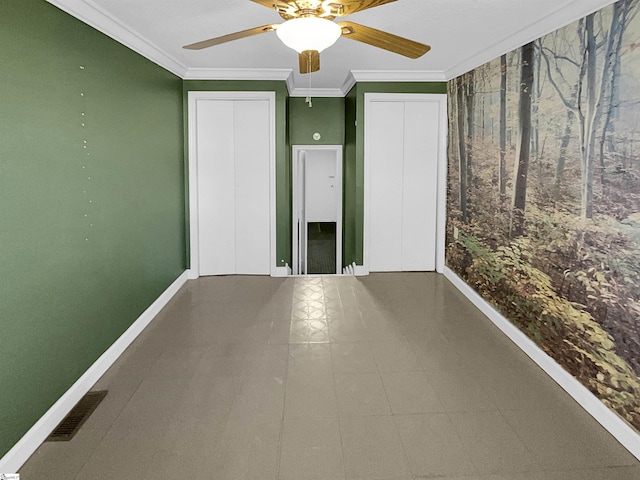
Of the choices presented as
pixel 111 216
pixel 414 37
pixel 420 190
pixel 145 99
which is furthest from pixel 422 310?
pixel 145 99

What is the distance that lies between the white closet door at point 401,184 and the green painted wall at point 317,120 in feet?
3.90

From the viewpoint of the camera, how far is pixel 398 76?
17.9 ft

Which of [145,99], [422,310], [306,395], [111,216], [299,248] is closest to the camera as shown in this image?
[306,395]

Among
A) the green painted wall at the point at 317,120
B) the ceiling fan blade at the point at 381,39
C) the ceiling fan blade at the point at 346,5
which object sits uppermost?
the green painted wall at the point at 317,120

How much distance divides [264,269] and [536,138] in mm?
3393

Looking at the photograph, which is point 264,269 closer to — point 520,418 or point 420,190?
point 420,190

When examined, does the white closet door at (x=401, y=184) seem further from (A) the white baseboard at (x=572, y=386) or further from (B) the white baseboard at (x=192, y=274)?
(B) the white baseboard at (x=192, y=274)

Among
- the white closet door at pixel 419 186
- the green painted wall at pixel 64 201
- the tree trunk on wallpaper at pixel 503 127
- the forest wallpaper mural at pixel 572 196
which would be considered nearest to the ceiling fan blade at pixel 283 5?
the green painted wall at pixel 64 201

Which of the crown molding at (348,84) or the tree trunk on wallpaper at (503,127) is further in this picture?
the crown molding at (348,84)

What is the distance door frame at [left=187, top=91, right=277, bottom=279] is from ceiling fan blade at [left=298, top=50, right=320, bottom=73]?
2888 mm

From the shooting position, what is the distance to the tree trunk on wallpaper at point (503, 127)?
4.02m

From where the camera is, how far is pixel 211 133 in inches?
220

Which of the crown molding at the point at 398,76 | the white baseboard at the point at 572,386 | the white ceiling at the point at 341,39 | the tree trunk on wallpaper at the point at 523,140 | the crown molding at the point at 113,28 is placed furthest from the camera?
the crown molding at the point at 398,76

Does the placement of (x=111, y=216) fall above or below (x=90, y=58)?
below
